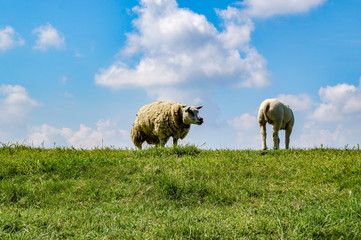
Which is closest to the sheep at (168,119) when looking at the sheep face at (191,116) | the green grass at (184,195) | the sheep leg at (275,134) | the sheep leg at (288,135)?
the sheep face at (191,116)

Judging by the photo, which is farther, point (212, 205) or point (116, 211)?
point (212, 205)

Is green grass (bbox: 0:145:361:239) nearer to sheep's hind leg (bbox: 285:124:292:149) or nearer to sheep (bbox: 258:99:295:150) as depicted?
sheep (bbox: 258:99:295:150)

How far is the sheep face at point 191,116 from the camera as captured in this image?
1281 centimetres

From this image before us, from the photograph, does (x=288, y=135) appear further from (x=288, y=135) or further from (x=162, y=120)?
(x=162, y=120)

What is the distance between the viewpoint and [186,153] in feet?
31.2

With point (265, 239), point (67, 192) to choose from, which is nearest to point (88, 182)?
point (67, 192)

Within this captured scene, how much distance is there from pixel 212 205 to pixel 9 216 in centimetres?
322

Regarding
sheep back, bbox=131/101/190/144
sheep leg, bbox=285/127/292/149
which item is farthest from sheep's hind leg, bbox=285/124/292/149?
sheep back, bbox=131/101/190/144

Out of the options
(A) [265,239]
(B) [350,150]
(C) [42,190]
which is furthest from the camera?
(B) [350,150]

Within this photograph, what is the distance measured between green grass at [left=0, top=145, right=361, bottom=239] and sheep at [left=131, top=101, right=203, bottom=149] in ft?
10.3

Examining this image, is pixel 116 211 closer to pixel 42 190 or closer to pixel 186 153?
pixel 42 190

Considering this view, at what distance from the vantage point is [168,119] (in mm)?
13055

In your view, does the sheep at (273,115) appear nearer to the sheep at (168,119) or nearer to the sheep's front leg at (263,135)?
the sheep's front leg at (263,135)

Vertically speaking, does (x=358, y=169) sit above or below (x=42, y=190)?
above
